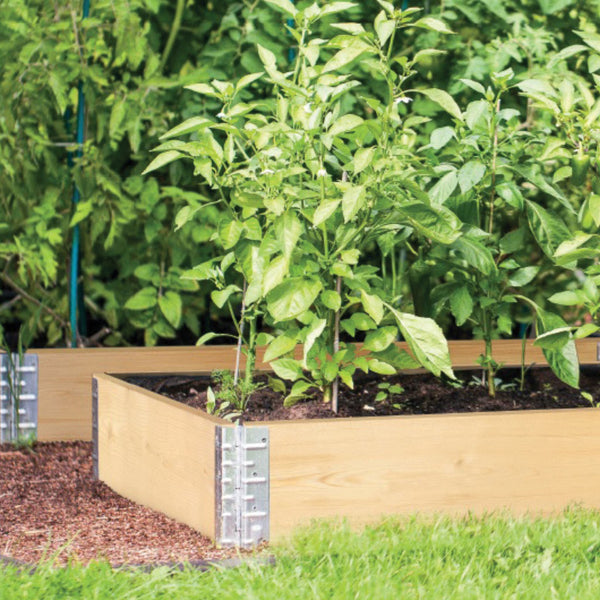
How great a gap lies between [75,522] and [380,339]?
A: 829mm

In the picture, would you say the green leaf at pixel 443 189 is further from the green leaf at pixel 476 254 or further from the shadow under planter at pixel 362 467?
the shadow under planter at pixel 362 467

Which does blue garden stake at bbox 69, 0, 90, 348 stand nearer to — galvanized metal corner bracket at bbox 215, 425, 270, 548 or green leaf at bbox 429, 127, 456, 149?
green leaf at bbox 429, 127, 456, 149

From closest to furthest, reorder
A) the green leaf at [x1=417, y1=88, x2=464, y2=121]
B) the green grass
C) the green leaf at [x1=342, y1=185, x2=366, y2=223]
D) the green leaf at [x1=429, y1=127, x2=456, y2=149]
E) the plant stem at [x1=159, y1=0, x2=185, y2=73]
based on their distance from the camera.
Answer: the green grass
the green leaf at [x1=342, y1=185, x2=366, y2=223]
the green leaf at [x1=417, y1=88, x2=464, y2=121]
the green leaf at [x1=429, y1=127, x2=456, y2=149]
the plant stem at [x1=159, y1=0, x2=185, y2=73]

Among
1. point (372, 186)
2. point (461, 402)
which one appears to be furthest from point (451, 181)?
point (461, 402)

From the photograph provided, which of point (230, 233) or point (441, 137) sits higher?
point (441, 137)

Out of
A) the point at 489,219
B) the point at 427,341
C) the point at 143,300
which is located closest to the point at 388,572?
the point at 427,341

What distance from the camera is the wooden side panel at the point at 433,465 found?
2371 millimetres

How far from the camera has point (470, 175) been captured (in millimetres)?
2605

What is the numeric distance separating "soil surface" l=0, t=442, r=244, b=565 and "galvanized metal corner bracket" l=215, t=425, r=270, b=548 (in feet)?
0.17

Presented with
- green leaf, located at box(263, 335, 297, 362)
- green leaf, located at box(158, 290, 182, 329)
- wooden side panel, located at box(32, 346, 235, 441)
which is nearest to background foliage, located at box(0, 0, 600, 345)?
green leaf, located at box(158, 290, 182, 329)

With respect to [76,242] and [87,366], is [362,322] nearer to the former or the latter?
[87,366]

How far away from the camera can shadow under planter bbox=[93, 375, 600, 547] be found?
235 centimetres

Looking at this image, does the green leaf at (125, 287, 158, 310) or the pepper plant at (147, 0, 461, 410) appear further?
the green leaf at (125, 287, 158, 310)

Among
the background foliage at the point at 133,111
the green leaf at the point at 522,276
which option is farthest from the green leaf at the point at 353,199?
the background foliage at the point at 133,111
